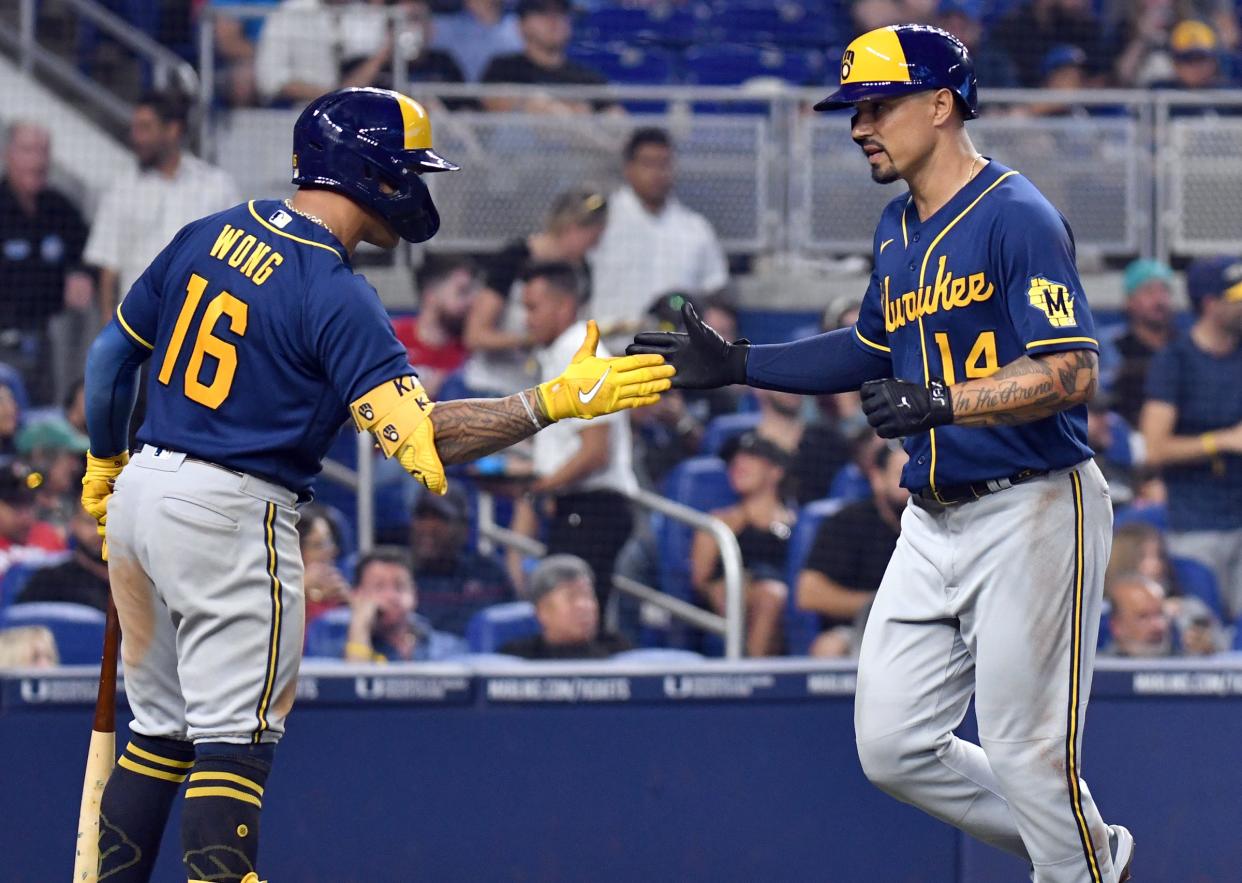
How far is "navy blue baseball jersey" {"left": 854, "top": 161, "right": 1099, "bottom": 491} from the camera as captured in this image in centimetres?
332

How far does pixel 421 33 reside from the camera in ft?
26.5

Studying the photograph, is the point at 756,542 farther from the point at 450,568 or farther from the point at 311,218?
A: the point at 311,218

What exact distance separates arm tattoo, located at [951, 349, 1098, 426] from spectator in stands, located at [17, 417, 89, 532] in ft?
12.0

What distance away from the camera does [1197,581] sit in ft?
21.3

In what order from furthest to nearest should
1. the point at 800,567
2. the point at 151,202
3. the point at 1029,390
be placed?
the point at 151,202
the point at 800,567
the point at 1029,390

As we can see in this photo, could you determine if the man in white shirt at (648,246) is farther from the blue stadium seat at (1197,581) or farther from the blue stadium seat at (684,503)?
the blue stadium seat at (1197,581)

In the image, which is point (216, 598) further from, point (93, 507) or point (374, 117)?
point (374, 117)

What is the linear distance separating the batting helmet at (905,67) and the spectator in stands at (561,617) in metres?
2.38

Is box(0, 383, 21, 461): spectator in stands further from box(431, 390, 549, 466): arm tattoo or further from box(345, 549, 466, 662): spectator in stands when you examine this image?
box(431, 390, 549, 466): arm tattoo

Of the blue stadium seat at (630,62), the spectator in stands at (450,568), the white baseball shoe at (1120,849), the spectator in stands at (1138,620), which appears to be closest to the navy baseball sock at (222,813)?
the white baseball shoe at (1120,849)

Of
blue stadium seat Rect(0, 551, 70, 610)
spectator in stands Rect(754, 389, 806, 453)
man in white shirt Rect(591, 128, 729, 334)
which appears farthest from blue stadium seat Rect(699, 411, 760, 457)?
blue stadium seat Rect(0, 551, 70, 610)

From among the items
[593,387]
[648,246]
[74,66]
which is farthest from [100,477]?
[74,66]

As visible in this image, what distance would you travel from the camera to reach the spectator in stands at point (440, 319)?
6844 millimetres

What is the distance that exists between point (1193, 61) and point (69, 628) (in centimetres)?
585
